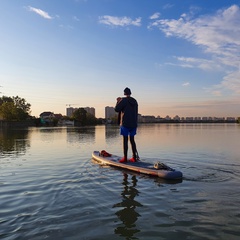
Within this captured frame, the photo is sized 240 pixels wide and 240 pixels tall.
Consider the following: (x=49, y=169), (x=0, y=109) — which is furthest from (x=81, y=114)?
Answer: (x=49, y=169)

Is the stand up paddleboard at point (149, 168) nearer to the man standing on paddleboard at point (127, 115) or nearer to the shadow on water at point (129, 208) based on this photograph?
the shadow on water at point (129, 208)

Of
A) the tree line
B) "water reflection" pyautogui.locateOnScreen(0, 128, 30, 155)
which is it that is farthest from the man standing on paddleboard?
the tree line

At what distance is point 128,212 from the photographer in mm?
6336

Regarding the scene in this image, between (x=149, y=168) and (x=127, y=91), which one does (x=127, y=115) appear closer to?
(x=127, y=91)

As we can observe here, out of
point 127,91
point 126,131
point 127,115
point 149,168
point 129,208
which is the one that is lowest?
point 129,208

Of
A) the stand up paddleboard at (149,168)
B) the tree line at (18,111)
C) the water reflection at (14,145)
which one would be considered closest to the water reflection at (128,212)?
the stand up paddleboard at (149,168)

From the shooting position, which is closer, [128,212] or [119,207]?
[128,212]

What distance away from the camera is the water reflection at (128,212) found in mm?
5246

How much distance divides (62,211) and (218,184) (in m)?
5.41

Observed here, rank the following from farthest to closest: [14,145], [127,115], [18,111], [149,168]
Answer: [18,111] → [14,145] → [127,115] → [149,168]

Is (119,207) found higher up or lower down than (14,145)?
higher up

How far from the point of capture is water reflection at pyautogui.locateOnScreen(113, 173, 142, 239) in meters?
5.25

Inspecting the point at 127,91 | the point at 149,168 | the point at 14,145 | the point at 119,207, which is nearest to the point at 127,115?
the point at 127,91

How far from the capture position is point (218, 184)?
9070 millimetres
